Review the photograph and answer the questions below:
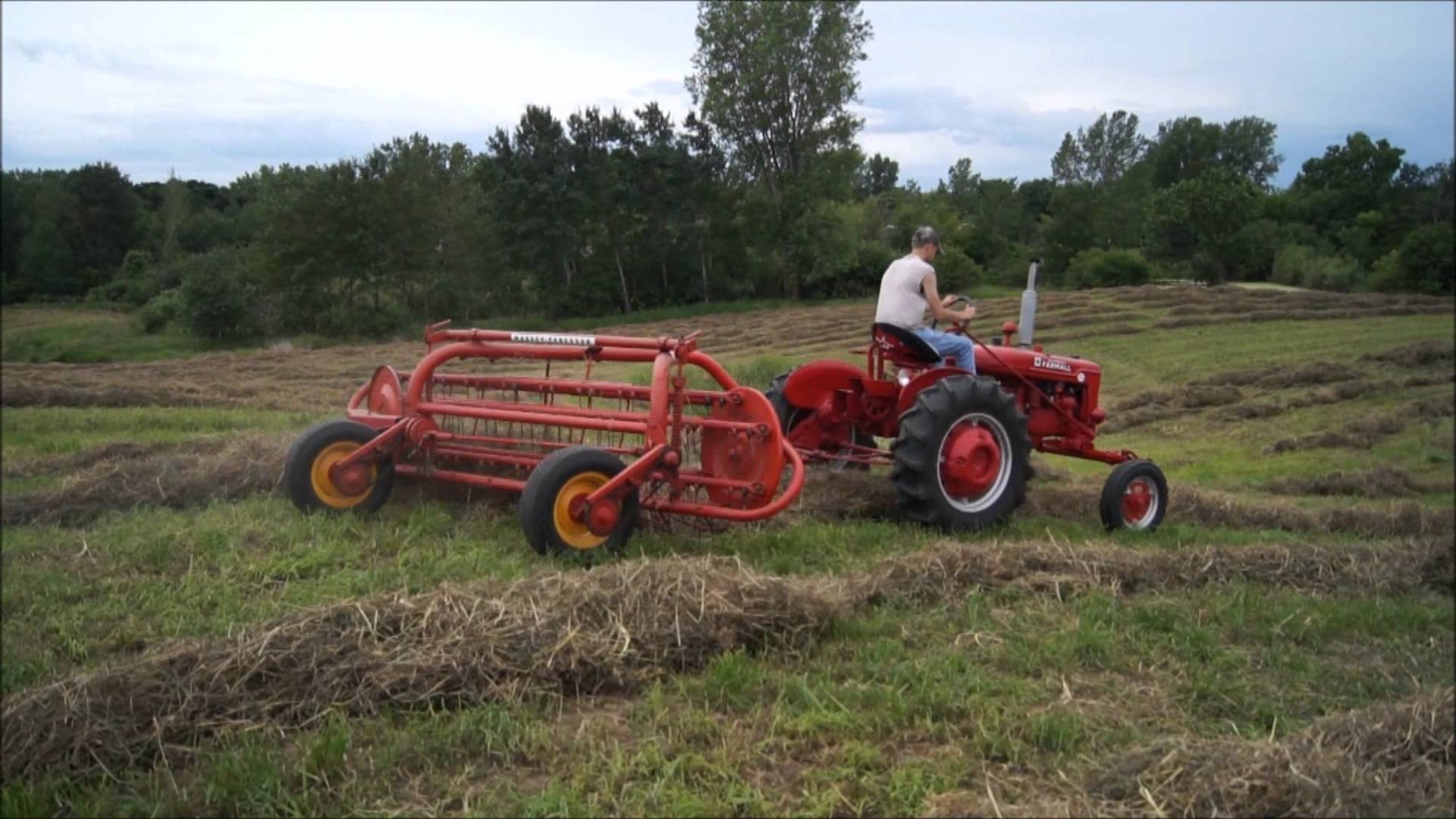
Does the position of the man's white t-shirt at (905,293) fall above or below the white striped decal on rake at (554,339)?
above

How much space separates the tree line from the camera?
4441 millimetres

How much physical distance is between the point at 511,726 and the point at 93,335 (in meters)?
3.57

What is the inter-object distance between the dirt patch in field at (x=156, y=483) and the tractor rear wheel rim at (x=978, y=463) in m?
4.08

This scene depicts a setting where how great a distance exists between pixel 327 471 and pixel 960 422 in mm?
3670

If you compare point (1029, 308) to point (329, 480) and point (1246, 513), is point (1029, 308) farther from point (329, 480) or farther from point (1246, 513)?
point (329, 480)

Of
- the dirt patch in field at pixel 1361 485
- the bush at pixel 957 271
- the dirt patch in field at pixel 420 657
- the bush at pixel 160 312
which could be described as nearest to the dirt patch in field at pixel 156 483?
the bush at pixel 160 312

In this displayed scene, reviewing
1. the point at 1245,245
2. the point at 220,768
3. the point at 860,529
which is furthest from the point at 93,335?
the point at 1245,245

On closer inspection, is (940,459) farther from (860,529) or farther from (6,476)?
(6,476)

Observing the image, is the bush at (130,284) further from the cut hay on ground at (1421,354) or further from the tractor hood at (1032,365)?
the cut hay on ground at (1421,354)

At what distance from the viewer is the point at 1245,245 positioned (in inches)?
259

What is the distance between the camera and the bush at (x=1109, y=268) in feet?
34.3

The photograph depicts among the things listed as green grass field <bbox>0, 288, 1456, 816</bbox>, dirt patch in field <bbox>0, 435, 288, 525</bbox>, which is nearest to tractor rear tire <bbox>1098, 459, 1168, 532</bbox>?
green grass field <bbox>0, 288, 1456, 816</bbox>

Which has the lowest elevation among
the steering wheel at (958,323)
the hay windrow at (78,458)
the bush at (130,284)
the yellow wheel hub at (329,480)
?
the hay windrow at (78,458)

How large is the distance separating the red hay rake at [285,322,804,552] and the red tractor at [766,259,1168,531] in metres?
0.62
